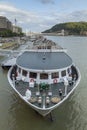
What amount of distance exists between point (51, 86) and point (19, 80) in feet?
9.24

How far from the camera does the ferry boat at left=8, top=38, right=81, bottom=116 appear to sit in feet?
54.5

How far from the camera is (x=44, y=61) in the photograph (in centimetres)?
2205

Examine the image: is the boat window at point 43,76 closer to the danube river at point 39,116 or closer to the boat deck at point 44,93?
the boat deck at point 44,93

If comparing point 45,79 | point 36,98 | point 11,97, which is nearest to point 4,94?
point 11,97

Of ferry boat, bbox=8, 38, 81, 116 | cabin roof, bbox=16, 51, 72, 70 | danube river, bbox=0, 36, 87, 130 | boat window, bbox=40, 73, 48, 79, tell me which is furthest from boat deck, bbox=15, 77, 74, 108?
cabin roof, bbox=16, 51, 72, 70

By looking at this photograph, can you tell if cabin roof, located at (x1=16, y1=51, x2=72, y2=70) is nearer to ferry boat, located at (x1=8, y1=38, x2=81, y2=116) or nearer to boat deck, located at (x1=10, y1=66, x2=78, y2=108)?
ferry boat, located at (x1=8, y1=38, x2=81, y2=116)

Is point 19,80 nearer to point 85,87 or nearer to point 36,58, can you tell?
point 36,58

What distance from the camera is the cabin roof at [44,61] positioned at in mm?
20625

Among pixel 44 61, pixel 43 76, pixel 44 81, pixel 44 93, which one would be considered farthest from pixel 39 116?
pixel 44 61

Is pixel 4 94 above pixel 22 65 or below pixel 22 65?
below

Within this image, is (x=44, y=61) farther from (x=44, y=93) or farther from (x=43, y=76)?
(x=44, y=93)

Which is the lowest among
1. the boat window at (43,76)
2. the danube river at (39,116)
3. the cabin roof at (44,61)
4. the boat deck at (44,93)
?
the danube river at (39,116)

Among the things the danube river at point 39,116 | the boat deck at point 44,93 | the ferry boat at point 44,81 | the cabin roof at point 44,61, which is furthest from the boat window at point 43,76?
the danube river at point 39,116

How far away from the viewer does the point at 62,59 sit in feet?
76.9
